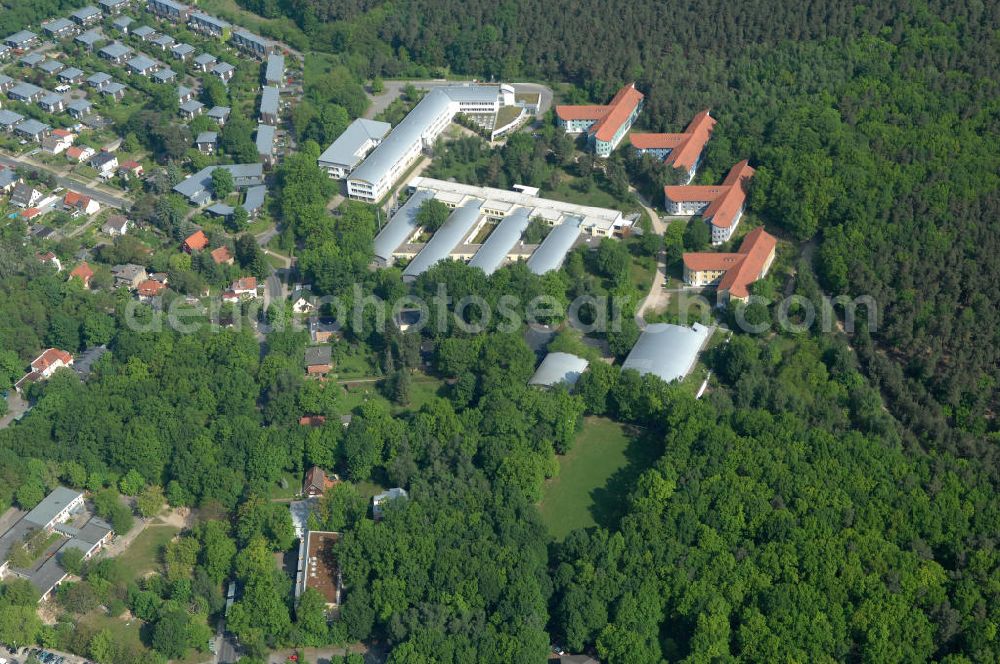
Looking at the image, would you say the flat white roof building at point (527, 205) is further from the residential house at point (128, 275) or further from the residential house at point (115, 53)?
the residential house at point (115, 53)

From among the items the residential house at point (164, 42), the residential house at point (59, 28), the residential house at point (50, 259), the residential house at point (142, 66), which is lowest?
the residential house at point (59, 28)

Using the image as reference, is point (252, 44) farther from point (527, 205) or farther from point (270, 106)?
point (527, 205)

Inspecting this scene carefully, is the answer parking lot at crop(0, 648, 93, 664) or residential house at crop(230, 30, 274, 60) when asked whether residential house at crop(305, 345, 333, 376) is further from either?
residential house at crop(230, 30, 274, 60)

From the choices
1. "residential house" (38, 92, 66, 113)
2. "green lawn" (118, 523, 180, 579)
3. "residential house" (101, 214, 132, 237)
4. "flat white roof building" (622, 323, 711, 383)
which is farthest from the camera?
"residential house" (38, 92, 66, 113)

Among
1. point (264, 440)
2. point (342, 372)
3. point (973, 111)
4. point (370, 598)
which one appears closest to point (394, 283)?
point (342, 372)

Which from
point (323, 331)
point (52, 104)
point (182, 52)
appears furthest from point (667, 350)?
point (182, 52)

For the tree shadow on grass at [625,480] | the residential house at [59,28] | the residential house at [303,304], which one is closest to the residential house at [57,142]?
the residential house at [59,28]

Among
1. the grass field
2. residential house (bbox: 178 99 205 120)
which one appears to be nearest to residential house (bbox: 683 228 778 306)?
the grass field
